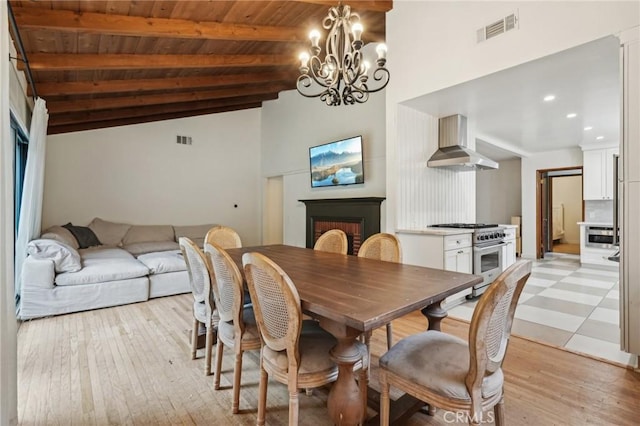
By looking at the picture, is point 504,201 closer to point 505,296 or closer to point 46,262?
point 505,296

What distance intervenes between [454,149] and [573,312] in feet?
7.30

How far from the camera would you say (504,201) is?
25.9 feet

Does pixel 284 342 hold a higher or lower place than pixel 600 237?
lower

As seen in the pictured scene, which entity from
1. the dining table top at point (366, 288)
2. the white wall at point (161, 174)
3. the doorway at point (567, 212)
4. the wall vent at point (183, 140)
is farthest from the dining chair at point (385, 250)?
the doorway at point (567, 212)

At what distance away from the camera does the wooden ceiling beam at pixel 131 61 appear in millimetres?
3268

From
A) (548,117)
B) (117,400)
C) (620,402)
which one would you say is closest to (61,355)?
(117,400)

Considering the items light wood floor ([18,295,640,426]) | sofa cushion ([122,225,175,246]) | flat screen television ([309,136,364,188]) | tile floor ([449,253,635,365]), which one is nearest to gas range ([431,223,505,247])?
tile floor ([449,253,635,365])

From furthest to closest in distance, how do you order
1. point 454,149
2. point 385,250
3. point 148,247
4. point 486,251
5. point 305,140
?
point 305,140
point 148,247
point 454,149
point 486,251
point 385,250

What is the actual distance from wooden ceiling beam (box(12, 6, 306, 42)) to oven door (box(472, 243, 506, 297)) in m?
3.44

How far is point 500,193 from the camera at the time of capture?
26.2 feet

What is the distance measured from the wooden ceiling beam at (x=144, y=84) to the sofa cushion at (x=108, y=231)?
2.22 m

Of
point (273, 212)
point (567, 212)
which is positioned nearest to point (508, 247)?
point (273, 212)

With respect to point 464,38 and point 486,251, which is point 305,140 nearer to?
point 464,38

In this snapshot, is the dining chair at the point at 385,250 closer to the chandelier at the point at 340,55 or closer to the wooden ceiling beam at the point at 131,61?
the chandelier at the point at 340,55
